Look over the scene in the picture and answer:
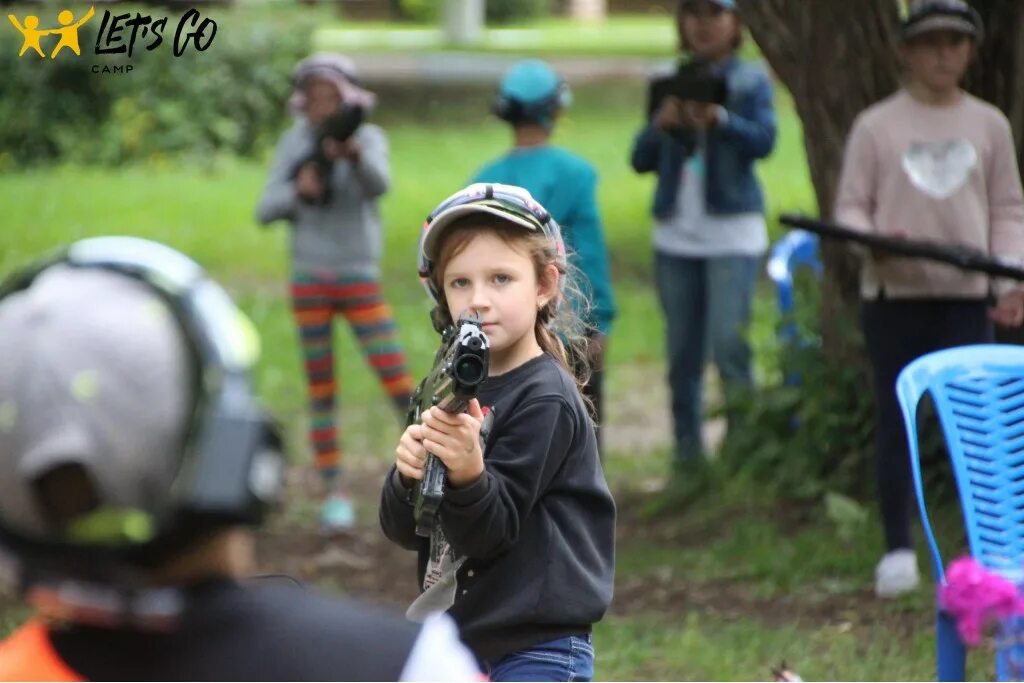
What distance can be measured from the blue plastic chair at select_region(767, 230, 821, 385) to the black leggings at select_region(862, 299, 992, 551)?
1.20m

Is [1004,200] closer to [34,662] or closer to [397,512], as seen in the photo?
[397,512]

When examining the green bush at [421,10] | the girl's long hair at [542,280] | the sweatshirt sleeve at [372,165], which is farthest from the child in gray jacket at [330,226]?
the green bush at [421,10]

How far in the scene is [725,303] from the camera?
21.5ft

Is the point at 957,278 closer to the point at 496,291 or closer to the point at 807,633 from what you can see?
the point at 807,633

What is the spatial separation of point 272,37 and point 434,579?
16.4m

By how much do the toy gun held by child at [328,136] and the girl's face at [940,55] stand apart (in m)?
2.49

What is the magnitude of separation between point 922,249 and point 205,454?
3.88 meters

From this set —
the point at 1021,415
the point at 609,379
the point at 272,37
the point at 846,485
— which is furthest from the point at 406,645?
the point at 272,37

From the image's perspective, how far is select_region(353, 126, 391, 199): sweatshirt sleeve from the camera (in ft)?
22.3

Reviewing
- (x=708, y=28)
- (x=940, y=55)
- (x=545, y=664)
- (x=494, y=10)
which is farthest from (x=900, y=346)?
(x=494, y=10)

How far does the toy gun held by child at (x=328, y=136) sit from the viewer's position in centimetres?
671

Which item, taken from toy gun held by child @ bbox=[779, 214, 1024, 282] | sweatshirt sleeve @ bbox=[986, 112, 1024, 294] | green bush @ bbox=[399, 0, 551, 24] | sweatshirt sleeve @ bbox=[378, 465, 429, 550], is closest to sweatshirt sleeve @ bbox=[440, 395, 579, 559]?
sweatshirt sleeve @ bbox=[378, 465, 429, 550]

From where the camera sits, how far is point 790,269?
22.6 feet

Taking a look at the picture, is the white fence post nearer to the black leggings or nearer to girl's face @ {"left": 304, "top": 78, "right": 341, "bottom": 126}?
girl's face @ {"left": 304, "top": 78, "right": 341, "bottom": 126}
